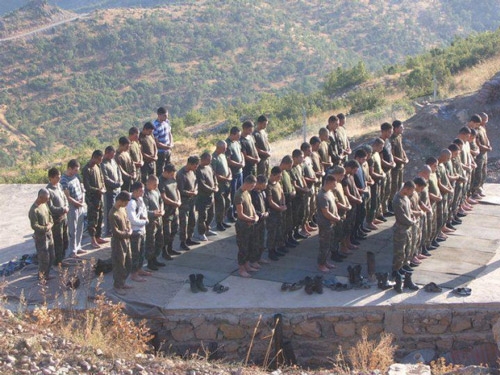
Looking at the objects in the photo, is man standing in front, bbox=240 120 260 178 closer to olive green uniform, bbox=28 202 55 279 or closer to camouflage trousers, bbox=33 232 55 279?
olive green uniform, bbox=28 202 55 279

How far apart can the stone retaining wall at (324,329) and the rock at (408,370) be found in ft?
4.55

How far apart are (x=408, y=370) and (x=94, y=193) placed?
5.69m

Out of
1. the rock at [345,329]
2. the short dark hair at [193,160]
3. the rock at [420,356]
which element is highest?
the short dark hair at [193,160]

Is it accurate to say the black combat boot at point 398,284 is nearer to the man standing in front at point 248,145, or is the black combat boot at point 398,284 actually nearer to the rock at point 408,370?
the rock at point 408,370

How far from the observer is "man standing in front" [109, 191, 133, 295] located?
9930mm

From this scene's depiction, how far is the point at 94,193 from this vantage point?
11.9 m

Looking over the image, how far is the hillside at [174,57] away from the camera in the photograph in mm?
50344

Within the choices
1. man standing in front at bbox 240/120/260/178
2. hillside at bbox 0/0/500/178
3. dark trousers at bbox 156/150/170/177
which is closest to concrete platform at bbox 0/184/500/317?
man standing in front at bbox 240/120/260/178

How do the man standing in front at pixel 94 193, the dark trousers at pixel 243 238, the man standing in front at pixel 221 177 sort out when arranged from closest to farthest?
the dark trousers at pixel 243 238
the man standing in front at pixel 94 193
the man standing in front at pixel 221 177

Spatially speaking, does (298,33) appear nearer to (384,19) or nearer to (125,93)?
(384,19)

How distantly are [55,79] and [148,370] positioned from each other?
4914cm

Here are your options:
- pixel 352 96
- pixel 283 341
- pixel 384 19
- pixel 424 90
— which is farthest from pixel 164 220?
pixel 384 19

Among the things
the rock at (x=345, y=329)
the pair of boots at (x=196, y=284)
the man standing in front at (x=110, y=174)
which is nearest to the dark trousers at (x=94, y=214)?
the man standing in front at (x=110, y=174)

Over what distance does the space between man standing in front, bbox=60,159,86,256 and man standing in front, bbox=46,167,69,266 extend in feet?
0.71
